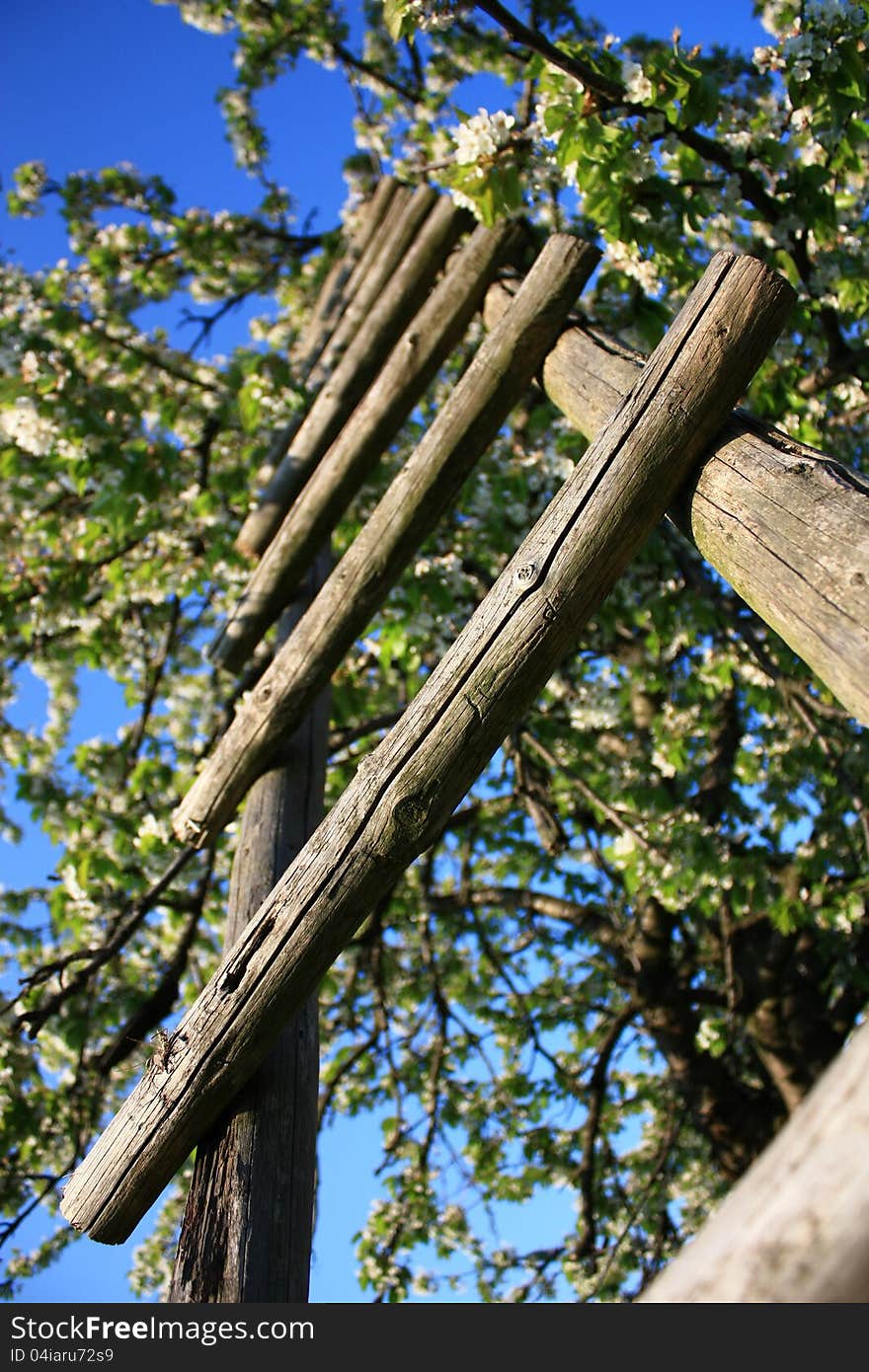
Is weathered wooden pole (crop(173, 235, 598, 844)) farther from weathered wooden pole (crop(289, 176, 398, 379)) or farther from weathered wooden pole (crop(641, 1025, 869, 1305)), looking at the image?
weathered wooden pole (crop(289, 176, 398, 379))

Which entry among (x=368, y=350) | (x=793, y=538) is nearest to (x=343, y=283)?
(x=368, y=350)

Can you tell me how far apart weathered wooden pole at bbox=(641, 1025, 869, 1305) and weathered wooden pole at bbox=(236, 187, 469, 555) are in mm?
3449

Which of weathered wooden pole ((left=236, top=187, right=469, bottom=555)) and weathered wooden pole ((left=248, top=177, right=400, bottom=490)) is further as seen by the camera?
weathered wooden pole ((left=248, top=177, right=400, bottom=490))

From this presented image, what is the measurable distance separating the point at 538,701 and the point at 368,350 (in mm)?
2726

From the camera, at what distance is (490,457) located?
5.67 metres

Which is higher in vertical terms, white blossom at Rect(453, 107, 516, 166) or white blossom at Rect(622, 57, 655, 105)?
white blossom at Rect(622, 57, 655, 105)

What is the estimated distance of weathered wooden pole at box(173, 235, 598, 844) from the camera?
2.73 m

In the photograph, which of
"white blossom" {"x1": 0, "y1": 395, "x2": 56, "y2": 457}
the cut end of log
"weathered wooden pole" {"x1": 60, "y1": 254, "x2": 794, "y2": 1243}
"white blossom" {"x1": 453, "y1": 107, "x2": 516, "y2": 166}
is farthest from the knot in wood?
"white blossom" {"x1": 0, "y1": 395, "x2": 56, "y2": 457}

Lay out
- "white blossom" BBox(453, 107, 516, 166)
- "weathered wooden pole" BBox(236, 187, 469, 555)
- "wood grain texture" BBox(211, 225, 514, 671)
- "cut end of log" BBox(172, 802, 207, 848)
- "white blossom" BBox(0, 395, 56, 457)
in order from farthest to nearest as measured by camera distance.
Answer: "white blossom" BBox(0, 395, 56, 457) < "weathered wooden pole" BBox(236, 187, 469, 555) < "wood grain texture" BBox(211, 225, 514, 671) < "white blossom" BBox(453, 107, 516, 166) < "cut end of log" BBox(172, 802, 207, 848)

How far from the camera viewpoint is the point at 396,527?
278cm

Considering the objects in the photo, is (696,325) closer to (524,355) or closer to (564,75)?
(524,355)

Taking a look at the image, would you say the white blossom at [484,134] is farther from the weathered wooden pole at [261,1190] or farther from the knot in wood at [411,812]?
the weathered wooden pole at [261,1190]

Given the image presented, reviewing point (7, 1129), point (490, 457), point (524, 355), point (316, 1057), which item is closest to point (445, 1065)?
point (7, 1129)

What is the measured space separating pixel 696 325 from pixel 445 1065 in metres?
6.04
